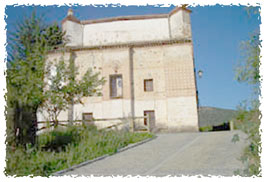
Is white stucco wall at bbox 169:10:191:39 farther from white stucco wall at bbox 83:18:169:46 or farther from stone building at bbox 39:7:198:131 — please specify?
white stucco wall at bbox 83:18:169:46

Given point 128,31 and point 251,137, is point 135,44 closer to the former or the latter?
point 128,31

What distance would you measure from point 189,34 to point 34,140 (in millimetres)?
14051

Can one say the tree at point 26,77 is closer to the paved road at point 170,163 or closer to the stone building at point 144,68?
the paved road at point 170,163

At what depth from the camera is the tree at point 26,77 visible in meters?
6.67

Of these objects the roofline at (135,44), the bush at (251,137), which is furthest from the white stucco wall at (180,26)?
the bush at (251,137)

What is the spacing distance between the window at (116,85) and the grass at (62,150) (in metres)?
5.91

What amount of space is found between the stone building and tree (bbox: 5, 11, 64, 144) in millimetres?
6625

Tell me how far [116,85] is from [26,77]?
32.2 feet

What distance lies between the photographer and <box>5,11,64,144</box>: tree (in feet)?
21.9

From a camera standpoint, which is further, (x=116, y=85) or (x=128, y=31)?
(x=128, y=31)

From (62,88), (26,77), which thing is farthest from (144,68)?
(26,77)

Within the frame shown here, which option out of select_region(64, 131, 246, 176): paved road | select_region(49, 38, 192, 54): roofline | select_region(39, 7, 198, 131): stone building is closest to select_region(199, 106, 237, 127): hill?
select_region(39, 7, 198, 131): stone building

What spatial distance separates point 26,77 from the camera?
841 cm
